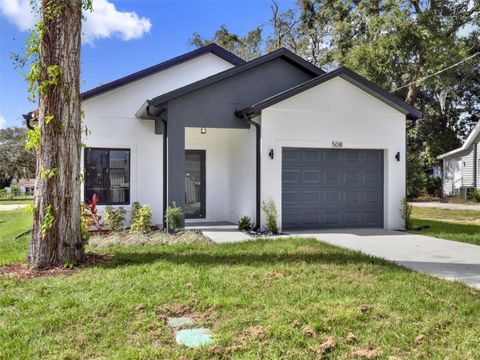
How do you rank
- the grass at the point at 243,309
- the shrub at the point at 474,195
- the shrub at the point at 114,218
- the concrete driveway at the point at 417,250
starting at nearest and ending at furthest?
the grass at the point at 243,309, the concrete driveway at the point at 417,250, the shrub at the point at 114,218, the shrub at the point at 474,195

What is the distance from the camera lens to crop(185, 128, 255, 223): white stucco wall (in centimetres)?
1212

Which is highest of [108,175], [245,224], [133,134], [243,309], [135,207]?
[133,134]

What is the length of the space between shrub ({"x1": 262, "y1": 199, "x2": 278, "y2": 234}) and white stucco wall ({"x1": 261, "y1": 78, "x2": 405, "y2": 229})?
0.15 metres

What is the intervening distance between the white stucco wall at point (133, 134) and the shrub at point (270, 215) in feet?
11.2

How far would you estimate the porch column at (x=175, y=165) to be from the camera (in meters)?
10.4

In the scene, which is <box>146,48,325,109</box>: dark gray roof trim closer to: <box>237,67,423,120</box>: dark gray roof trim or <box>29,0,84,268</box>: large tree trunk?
<box>237,67,423,120</box>: dark gray roof trim

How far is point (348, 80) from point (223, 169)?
4.68 meters

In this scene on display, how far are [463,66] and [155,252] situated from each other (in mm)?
22713

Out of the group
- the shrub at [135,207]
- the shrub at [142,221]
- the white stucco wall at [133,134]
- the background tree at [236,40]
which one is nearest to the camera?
the shrub at [142,221]

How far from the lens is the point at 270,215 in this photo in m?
10.5


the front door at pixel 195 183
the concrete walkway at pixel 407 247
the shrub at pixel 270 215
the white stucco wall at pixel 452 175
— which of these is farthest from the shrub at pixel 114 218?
the white stucco wall at pixel 452 175

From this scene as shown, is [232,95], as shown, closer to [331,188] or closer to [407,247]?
[331,188]

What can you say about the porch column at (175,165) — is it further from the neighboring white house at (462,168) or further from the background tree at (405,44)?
the neighboring white house at (462,168)

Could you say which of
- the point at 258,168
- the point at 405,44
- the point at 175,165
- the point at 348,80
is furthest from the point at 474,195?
the point at 175,165
